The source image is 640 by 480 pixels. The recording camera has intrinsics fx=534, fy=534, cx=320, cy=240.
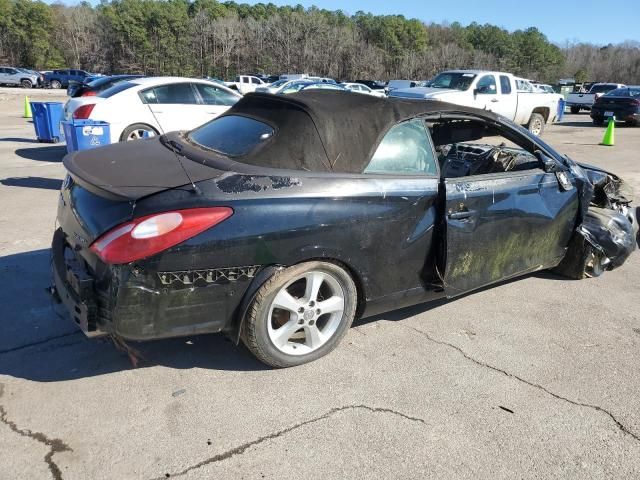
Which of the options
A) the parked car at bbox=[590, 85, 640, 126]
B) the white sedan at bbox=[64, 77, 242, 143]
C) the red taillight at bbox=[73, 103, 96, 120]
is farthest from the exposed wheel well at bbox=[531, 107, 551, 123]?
the red taillight at bbox=[73, 103, 96, 120]

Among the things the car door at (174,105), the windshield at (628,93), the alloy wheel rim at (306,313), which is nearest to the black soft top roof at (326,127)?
the alloy wheel rim at (306,313)

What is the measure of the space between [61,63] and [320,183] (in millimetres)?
77456

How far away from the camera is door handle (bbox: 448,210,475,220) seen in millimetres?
3527

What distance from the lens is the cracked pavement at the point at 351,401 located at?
250 cm

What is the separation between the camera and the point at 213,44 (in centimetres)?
7388

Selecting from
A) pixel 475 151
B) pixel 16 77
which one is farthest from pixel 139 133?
pixel 16 77

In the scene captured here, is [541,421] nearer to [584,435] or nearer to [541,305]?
[584,435]

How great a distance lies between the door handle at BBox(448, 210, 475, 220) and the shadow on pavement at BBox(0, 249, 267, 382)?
157cm

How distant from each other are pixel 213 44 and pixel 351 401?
77.6 meters

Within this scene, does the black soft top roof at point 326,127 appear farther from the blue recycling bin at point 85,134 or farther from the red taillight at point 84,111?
the red taillight at point 84,111

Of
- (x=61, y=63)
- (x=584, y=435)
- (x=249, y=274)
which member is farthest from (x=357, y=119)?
(x=61, y=63)

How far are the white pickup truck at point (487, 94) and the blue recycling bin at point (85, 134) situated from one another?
877cm

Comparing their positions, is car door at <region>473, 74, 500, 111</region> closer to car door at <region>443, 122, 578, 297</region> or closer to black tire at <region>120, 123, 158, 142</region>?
black tire at <region>120, 123, 158, 142</region>

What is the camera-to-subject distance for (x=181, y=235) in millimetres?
2664
